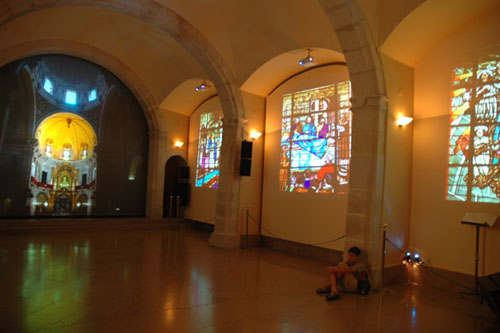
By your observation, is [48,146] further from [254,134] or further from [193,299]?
[193,299]

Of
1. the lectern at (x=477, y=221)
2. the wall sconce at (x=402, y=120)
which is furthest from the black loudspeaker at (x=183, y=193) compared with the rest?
the lectern at (x=477, y=221)

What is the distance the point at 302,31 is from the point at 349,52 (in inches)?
75.1

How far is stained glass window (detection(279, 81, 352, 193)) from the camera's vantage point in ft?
25.7

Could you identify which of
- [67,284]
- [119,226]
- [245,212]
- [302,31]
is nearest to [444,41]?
[302,31]

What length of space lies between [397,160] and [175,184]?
30.6 feet

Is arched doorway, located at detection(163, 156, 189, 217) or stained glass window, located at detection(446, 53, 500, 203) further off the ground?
stained glass window, located at detection(446, 53, 500, 203)

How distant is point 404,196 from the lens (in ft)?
21.0

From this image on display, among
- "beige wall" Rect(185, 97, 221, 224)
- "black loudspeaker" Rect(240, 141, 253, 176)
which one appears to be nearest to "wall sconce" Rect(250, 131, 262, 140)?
"black loudspeaker" Rect(240, 141, 253, 176)

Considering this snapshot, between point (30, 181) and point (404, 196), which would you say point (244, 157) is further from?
point (30, 181)

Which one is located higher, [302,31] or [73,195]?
[302,31]

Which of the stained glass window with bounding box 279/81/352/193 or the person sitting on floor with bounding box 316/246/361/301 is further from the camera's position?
the stained glass window with bounding box 279/81/352/193

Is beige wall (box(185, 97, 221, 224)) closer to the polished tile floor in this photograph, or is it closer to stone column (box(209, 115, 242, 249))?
stone column (box(209, 115, 242, 249))

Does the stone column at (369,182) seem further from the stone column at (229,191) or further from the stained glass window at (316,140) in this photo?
the stone column at (229,191)

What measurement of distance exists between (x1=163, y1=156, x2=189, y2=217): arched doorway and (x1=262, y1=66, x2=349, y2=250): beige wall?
167 inches
